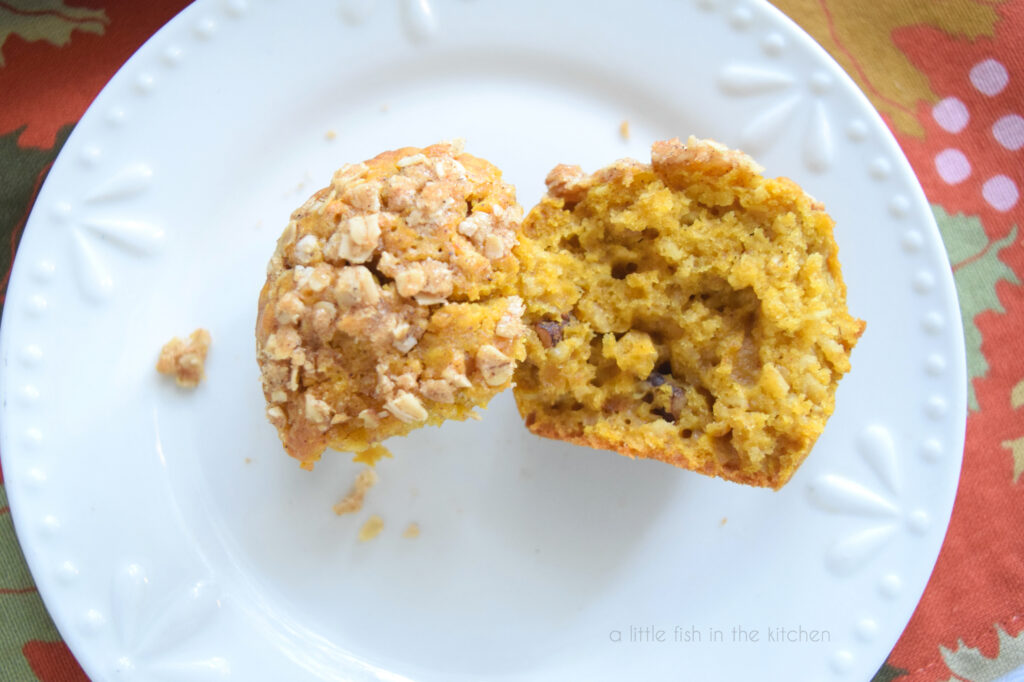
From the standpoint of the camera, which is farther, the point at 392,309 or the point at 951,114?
the point at 951,114

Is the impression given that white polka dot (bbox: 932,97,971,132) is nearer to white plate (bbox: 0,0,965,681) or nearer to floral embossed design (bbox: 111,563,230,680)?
white plate (bbox: 0,0,965,681)

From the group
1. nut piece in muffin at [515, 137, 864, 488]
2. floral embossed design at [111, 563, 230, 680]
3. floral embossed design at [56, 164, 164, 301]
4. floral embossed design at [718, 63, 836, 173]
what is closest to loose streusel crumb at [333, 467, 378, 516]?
floral embossed design at [111, 563, 230, 680]

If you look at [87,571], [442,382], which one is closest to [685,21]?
[442,382]

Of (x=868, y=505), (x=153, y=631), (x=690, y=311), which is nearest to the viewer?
(x=690, y=311)

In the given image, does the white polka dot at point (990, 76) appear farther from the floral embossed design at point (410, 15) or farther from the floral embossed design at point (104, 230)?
the floral embossed design at point (104, 230)

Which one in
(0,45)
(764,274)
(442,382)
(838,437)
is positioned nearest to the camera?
(442,382)

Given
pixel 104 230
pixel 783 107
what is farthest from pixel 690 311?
pixel 104 230

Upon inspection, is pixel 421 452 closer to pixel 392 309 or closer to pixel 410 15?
pixel 392 309

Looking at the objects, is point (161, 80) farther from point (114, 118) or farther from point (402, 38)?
point (402, 38)
